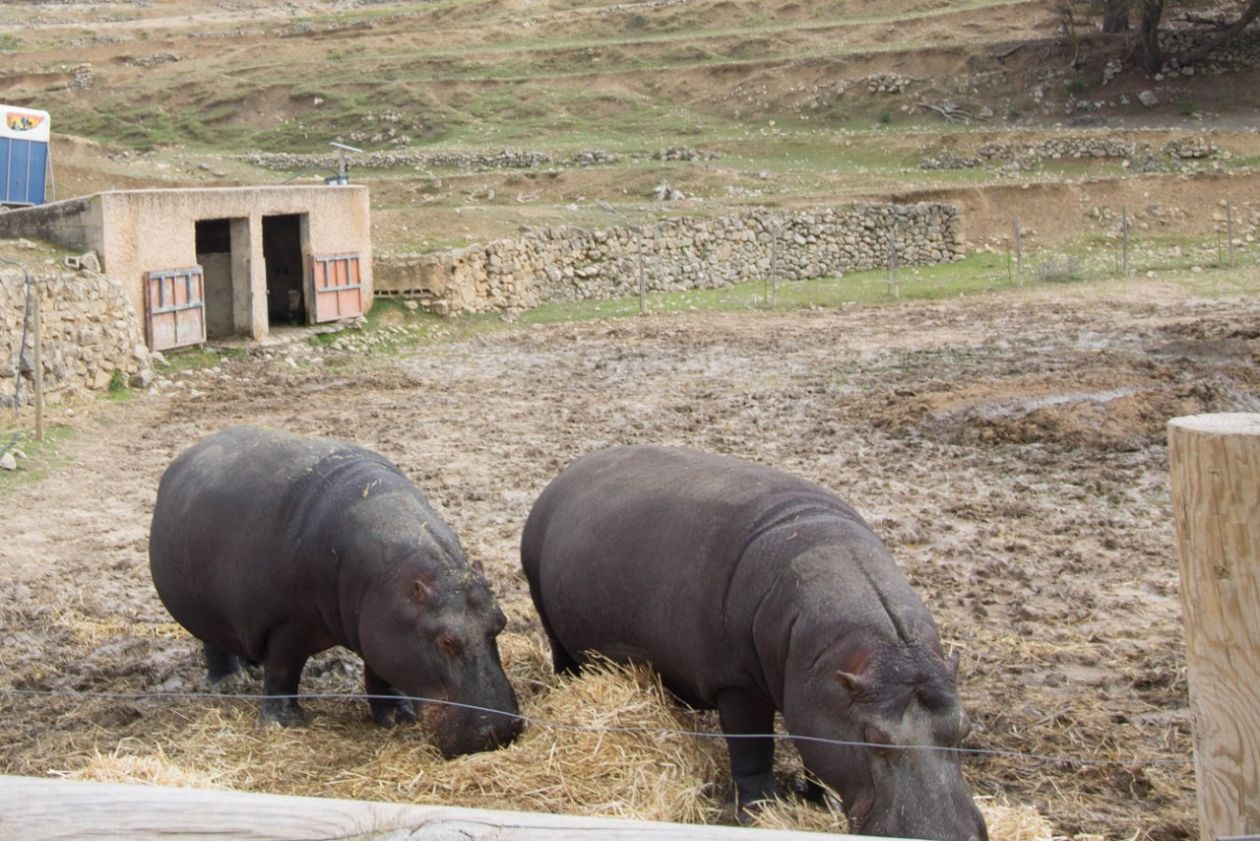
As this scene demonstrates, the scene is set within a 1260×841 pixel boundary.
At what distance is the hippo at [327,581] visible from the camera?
6.58 metres

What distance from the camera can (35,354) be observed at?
50.2ft

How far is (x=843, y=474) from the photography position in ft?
42.8

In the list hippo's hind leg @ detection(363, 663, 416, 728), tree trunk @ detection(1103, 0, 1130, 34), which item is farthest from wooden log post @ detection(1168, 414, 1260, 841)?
tree trunk @ detection(1103, 0, 1130, 34)

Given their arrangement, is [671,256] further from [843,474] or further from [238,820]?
[238,820]

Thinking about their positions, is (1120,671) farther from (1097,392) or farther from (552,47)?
(552,47)

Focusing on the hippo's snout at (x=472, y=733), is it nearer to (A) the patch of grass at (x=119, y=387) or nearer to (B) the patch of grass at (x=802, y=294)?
(A) the patch of grass at (x=119, y=387)

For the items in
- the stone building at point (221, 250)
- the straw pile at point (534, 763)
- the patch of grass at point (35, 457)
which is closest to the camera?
the straw pile at point (534, 763)

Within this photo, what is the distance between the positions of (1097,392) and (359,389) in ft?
28.8

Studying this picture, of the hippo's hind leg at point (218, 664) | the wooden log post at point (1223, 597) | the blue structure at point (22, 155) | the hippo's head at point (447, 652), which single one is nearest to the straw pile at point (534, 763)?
the hippo's head at point (447, 652)

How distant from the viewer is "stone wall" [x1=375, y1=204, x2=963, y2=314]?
24.2m

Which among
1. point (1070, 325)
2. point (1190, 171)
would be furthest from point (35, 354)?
point (1190, 171)

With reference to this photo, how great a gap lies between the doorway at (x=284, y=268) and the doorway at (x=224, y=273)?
930 mm

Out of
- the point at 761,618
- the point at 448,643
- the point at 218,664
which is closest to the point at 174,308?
the point at 218,664

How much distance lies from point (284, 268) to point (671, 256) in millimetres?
8054
